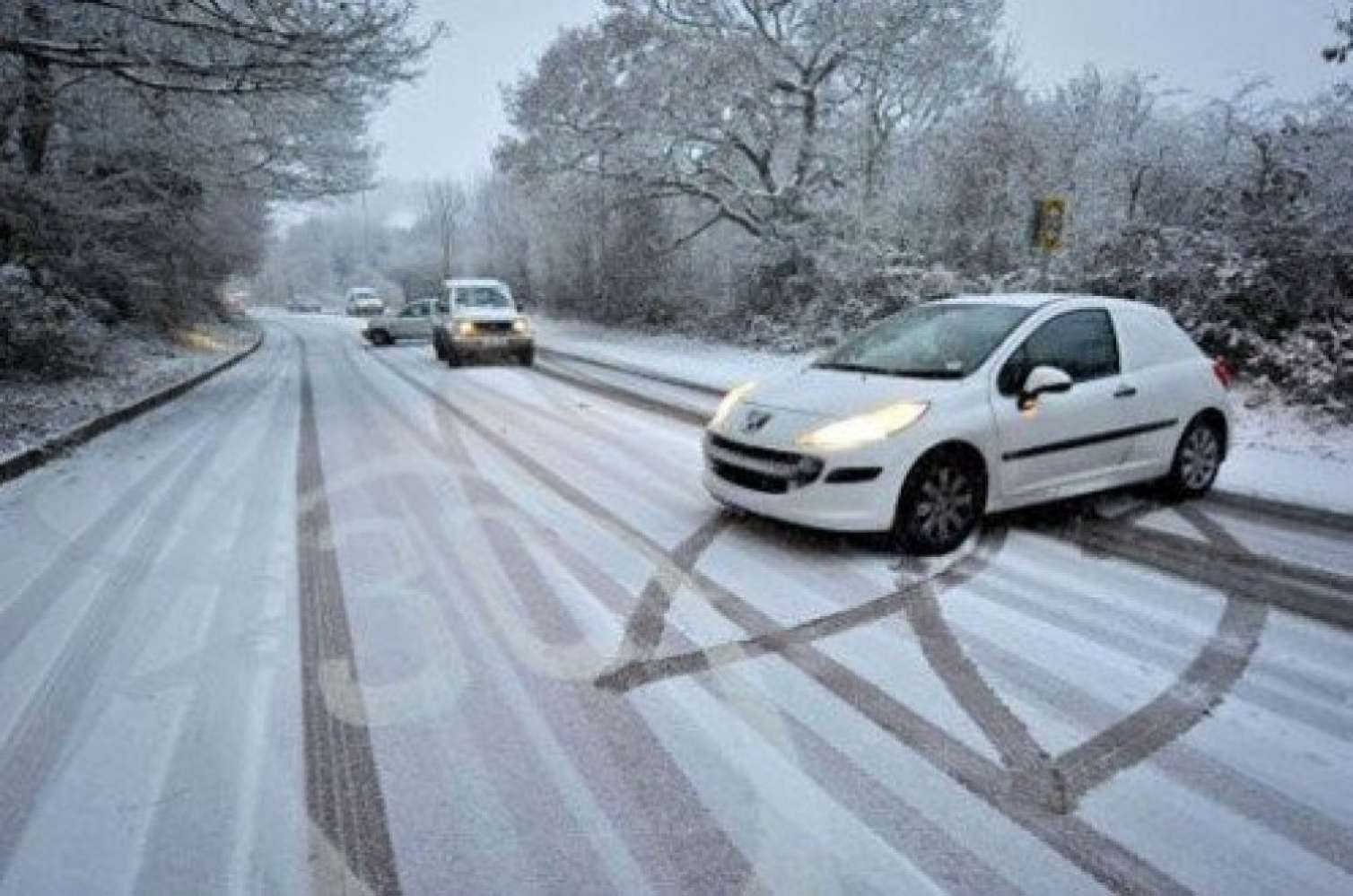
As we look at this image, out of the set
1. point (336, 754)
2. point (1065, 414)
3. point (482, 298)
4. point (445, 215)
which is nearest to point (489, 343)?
point (482, 298)

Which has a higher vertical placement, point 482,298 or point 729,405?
point 482,298

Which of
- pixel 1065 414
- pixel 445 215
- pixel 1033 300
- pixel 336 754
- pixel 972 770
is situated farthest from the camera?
pixel 445 215

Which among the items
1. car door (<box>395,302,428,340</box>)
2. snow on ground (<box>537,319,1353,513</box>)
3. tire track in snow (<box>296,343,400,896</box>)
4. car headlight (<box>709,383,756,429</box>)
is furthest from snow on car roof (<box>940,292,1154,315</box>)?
car door (<box>395,302,428,340</box>)

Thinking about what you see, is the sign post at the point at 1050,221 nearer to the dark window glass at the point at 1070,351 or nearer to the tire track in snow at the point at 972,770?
the dark window glass at the point at 1070,351

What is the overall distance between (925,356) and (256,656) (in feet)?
14.3

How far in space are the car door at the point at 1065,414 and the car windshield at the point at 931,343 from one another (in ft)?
0.74

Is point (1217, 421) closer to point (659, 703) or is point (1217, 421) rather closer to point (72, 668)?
point (659, 703)

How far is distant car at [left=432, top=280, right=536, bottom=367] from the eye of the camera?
63.2ft

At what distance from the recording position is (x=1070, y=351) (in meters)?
6.30

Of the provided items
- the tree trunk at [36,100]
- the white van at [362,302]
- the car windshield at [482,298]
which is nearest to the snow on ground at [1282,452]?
the car windshield at [482,298]

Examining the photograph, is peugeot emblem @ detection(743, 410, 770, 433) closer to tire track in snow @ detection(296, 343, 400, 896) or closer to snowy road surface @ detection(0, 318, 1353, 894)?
snowy road surface @ detection(0, 318, 1353, 894)

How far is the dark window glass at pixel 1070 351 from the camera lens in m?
5.93

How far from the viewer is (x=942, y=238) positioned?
19859mm

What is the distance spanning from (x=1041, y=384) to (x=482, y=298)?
16.3m
